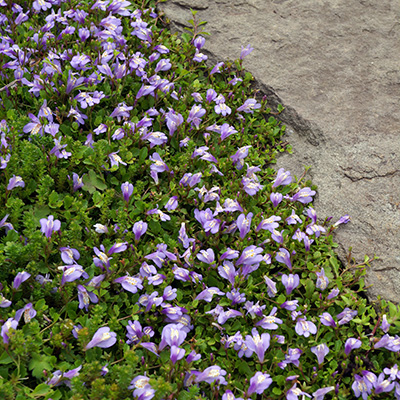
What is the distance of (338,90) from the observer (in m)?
4.68

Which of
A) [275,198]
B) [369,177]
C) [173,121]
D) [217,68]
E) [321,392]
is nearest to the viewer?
[321,392]

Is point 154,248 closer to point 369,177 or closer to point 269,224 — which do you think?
point 269,224

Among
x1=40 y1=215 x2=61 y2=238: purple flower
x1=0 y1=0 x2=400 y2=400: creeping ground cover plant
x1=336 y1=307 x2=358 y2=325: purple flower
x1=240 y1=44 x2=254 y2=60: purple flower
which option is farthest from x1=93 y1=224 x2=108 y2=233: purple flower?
x1=240 y1=44 x2=254 y2=60: purple flower

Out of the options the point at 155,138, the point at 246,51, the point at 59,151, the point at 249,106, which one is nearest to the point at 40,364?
the point at 59,151

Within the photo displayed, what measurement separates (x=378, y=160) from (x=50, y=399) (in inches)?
125

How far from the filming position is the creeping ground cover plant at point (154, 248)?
271 cm

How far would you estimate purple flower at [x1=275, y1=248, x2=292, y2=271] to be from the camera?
328cm

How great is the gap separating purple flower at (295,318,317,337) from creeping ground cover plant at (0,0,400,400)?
0.02 metres

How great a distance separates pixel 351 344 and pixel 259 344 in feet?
1.99

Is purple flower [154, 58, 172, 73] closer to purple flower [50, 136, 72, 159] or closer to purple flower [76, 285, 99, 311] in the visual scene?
purple flower [50, 136, 72, 159]

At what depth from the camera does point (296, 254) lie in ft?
11.3

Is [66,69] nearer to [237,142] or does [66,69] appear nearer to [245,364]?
[237,142]

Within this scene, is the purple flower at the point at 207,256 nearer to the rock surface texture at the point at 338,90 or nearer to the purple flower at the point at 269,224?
the purple flower at the point at 269,224

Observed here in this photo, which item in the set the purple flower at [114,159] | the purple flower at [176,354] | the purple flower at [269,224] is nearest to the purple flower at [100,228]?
the purple flower at [114,159]
